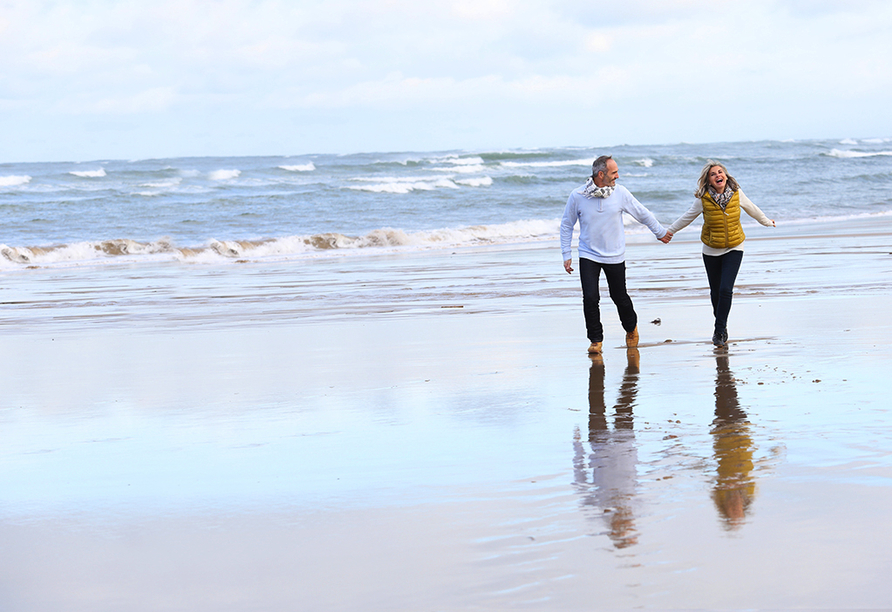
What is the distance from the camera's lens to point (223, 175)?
54844 millimetres

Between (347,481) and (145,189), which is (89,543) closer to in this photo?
(347,481)

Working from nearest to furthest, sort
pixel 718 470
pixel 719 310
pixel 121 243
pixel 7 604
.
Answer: pixel 7 604 → pixel 718 470 → pixel 719 310 → pixel 121 243

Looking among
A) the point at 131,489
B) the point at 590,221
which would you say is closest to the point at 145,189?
the point at 590,221

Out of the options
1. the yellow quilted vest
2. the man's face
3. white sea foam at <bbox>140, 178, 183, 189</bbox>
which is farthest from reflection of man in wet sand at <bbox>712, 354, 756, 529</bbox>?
white sea foam at <bbox>140, 178, 183, 189</bbox>

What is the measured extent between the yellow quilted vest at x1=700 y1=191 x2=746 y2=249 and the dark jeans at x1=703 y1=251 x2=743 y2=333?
0.12 m

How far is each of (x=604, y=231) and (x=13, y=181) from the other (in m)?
49.1

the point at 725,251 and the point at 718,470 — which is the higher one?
the point at 725,251

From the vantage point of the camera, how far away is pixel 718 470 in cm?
421

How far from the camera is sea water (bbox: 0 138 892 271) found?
2425cm

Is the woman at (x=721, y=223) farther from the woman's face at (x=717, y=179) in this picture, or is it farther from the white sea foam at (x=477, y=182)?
the white sea foam at (x=477, y=182)

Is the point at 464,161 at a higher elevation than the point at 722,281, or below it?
higher

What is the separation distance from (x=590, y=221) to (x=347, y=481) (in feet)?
14.8

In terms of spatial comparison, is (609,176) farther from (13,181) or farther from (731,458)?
(13,181)

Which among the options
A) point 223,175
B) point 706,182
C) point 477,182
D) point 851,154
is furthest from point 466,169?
point 706,182
